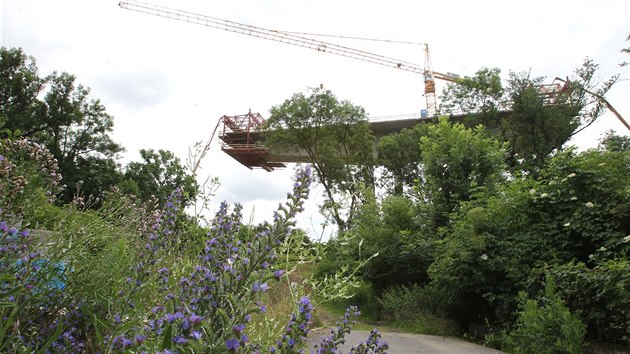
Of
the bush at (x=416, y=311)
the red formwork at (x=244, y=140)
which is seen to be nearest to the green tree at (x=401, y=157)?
the red formwork at (x=244, y=140)

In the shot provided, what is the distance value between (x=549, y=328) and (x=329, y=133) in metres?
19.4

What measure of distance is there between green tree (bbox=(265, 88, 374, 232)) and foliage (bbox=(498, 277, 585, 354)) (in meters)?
17.8

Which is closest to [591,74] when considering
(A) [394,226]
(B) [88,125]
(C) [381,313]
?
(A) [394,226]

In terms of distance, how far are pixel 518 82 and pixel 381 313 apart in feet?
49.7

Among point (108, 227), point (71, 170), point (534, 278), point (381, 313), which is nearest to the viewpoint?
point (108, 227)

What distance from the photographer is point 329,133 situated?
24.6m

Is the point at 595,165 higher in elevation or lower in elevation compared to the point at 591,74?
lower

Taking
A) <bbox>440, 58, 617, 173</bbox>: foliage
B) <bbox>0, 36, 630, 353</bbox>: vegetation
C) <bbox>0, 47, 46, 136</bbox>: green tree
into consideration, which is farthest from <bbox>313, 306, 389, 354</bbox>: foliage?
<bbox>0, 47, 46, 136</bbox>: green tree

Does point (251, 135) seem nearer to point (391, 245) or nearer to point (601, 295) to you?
point (391, 245)

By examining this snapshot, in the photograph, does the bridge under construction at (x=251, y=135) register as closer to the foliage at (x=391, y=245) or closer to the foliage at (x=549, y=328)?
the foliage at (x=391, y=245)

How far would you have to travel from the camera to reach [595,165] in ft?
24.7

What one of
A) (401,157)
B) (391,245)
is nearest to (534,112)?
(401,157)

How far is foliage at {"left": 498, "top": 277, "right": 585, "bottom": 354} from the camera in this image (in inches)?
216

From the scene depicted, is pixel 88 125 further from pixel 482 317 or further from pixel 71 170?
pixel 482 317
